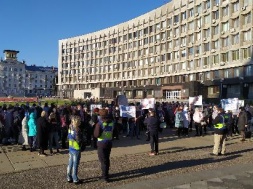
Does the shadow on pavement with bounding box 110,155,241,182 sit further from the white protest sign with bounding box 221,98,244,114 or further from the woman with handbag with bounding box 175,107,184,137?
the white protest sign with bounding box 221,98,244,114

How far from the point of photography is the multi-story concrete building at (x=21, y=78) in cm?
17300

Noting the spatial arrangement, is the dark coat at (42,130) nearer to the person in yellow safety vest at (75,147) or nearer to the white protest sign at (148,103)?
the person in yellow safety vest at (75,147)

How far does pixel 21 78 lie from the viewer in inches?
7077

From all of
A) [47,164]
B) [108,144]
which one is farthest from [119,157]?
[108,144]

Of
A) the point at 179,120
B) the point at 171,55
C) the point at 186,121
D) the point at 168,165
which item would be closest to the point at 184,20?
the point at 171,55

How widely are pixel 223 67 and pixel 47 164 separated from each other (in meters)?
58.1

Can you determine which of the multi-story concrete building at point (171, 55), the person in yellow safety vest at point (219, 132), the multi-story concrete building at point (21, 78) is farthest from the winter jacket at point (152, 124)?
the multi-story concrete building at point (21, 78)

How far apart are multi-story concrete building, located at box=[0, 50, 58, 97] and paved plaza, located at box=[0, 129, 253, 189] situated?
153 meters

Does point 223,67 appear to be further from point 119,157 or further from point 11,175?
point 11,175

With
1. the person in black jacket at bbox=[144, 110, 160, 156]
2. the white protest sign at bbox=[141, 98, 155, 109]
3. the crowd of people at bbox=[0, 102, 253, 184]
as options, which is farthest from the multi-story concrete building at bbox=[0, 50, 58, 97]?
the person in black jacket at bbox=[144, 110, 160, 156]

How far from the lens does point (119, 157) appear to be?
13.3m

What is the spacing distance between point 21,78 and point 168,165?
178 m

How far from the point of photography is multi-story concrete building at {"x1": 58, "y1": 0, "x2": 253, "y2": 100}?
2447 inches

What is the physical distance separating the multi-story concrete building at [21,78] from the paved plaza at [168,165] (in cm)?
15295
